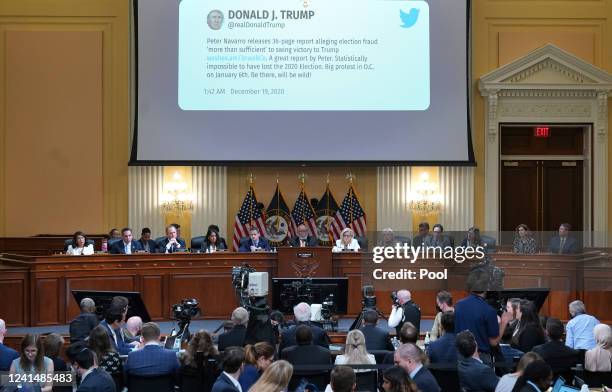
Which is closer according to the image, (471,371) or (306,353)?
(471,371)

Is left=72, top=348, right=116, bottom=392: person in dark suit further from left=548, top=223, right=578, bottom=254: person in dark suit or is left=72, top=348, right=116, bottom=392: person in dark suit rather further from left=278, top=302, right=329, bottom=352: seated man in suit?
left=548, top=223, right=578, bottom=254: person in dark suit

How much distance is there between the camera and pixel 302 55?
60.5ft

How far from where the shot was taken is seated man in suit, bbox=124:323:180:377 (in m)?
7.73

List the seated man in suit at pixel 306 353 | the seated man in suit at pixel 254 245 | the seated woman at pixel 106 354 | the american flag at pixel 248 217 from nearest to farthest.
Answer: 1. the seated woman at pixel 106 354
2. the seated man in suit at pixel 306 353
3. the seated man in suit at pixel 254 245
4. the american flag at pixel 248 217

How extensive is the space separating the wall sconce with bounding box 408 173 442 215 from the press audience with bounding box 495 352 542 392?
12311 millimetres

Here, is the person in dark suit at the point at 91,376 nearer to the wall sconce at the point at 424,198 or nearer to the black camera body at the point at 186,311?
the black camera body at the point at 186,311

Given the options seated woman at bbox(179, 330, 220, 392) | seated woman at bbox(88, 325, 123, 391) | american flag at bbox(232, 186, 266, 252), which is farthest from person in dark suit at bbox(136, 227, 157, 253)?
seated woman at bbox(179, 330, 220, 392)

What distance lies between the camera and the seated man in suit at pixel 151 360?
7734 mm

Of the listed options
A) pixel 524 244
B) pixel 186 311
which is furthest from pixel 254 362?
pixel 524 244

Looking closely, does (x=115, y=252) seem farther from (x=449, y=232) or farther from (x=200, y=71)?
(x=449, y=232)

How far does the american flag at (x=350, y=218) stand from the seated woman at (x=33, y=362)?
11.0m

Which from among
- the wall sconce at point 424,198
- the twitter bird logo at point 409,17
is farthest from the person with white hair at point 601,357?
the twitter bird logo at point 409,17

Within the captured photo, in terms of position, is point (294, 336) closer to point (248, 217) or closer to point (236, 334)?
point (236, 334)

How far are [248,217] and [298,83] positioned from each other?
2820mm
